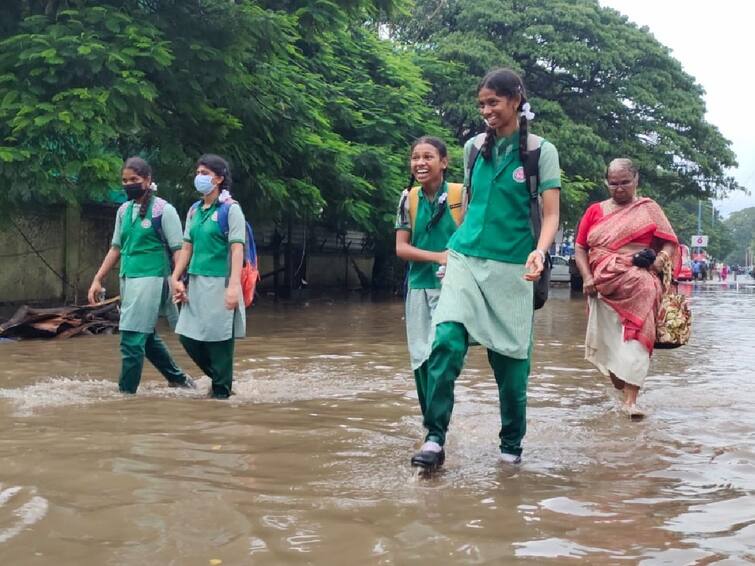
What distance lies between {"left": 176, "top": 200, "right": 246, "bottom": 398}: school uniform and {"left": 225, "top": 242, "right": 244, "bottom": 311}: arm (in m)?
0.03

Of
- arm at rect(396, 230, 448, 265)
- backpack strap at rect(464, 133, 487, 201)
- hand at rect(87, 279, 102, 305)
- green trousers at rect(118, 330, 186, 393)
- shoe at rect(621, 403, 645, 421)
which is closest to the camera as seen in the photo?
backpack strap at rect(464, 133, 487, 201)

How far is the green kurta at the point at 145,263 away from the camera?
6.12 metres

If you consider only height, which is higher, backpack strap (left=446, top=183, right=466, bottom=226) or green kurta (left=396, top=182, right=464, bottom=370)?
backpack strap (left=446, top=183, right=466, bottom=226)

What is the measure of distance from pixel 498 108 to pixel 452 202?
65 centimetres

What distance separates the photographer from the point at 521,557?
117 inches

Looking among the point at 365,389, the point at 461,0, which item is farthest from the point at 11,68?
the point at 461,0

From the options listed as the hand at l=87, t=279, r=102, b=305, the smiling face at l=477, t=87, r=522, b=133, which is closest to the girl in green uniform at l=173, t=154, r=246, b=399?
the hand at l=87, t=279, r=102, b=305

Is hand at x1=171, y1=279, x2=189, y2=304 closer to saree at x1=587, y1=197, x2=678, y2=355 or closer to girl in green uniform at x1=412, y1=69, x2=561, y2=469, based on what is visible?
girl in green uniform at x1=412, y1=69, x2=561, y2=469

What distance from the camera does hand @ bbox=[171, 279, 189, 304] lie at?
593cm

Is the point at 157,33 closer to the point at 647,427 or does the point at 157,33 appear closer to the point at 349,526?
the point at 647,427

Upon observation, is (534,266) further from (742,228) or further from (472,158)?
(742,228)

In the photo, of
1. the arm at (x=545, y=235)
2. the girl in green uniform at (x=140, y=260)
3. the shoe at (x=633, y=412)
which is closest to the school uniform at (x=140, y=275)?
the girl in green uniform at (x=140, y=260)

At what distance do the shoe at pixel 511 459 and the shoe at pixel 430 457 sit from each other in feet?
1.44

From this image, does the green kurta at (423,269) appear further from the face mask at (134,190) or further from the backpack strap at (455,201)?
the face mask at (134,190)
